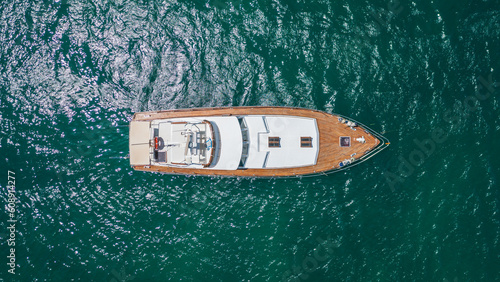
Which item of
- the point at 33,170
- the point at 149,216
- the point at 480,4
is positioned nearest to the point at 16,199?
the point at 33,170

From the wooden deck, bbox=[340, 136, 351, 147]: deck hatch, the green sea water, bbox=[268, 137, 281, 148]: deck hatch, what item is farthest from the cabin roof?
the green sea water

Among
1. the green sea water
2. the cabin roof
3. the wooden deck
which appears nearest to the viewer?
the cabin roof

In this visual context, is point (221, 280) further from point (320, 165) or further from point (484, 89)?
point (484, 89)

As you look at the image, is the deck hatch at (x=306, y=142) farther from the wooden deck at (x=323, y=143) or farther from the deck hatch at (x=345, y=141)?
the deck hatch at (x=345, y=141)

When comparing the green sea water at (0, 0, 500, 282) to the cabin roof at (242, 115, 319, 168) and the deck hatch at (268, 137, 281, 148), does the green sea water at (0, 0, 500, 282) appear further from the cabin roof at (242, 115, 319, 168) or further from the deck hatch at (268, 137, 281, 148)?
the deck hatch at (268, 137, 281, 148)

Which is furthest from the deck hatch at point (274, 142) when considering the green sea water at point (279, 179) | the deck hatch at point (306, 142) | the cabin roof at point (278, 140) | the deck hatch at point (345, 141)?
the deck hatch at point (345, 141)

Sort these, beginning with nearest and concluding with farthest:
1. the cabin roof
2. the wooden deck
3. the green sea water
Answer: the cabin roof < the wooden deck < the green sea water

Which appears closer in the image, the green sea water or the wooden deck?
the wooden deck

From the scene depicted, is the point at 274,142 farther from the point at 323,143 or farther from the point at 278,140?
the point at 323,143
